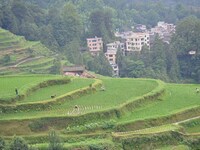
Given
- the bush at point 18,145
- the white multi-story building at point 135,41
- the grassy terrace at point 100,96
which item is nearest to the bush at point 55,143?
the bush at point 18,145

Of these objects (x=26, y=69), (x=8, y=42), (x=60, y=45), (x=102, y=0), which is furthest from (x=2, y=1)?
(x=102, y=0)

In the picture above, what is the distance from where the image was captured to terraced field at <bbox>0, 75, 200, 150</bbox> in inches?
790

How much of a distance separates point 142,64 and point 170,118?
20.3 metres

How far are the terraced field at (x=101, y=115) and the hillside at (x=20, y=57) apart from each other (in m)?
10.6

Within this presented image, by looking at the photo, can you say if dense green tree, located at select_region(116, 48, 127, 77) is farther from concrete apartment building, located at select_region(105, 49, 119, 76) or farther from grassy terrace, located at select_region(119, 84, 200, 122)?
grassy terrace, located at select_region(119, 84, 200, 122)

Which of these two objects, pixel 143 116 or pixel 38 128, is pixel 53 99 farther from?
pixel 143 116

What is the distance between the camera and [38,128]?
20.5 m

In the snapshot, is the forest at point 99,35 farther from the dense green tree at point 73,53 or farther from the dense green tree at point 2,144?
the dense green tree at point 2,144

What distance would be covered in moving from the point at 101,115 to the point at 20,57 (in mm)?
18439

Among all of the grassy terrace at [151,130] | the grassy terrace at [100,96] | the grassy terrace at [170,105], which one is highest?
the grassy terrace at [100,96]

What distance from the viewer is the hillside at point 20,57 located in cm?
3656

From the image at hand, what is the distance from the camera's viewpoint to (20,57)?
38.6 meters

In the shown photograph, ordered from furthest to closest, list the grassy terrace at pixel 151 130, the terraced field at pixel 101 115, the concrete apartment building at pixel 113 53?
the concrete apartment building at pixel 113 53 < the grassy terrace at pixel 151 130 < the terraced field at pixel 101 115

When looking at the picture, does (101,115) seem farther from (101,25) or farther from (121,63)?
(101,25)
